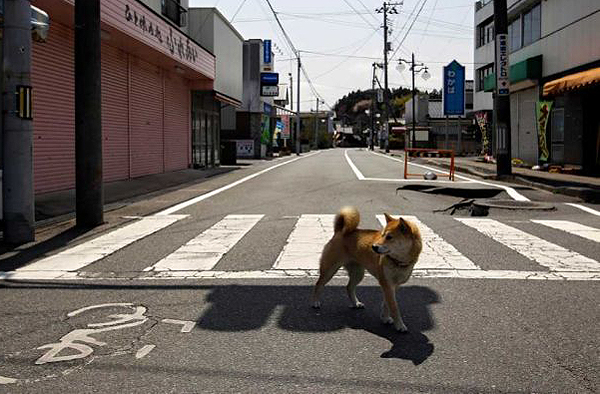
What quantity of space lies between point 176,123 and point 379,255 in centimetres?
2267

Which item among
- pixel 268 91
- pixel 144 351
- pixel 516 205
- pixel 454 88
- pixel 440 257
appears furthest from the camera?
pixel 268 91

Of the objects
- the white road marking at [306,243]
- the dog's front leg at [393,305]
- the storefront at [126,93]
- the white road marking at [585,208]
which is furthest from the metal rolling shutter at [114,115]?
the dog's front leg at [393,305]

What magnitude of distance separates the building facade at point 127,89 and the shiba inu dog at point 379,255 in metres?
9.94

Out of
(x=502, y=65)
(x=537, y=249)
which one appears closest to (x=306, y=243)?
(x=537, y=249)

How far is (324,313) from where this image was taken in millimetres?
5414

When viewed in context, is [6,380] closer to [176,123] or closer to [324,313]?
[324,313]

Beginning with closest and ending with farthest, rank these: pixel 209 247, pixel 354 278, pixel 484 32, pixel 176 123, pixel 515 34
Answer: pixel 354 278
pixel 209 247
pixel 176 123
pixel 515 34
pixel 484 32

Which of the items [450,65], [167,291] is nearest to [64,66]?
[167,291]

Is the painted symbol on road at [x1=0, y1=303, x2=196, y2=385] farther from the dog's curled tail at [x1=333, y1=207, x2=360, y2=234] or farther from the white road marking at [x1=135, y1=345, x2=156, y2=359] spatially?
the dog's curled tail at [x1=333, y1=207, x2=360, y2=234]

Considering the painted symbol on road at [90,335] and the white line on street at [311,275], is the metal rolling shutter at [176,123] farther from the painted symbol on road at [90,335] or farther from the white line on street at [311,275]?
the painted symbol on road at [90,335]

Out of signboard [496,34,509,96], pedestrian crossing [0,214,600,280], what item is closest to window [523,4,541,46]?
signboard [496,34,509,96]

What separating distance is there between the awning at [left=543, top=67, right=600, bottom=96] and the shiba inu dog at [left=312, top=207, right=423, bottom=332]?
15.2m

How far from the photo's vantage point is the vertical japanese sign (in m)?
26.1

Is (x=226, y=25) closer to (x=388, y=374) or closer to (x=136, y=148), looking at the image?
(x=136, y=148)
